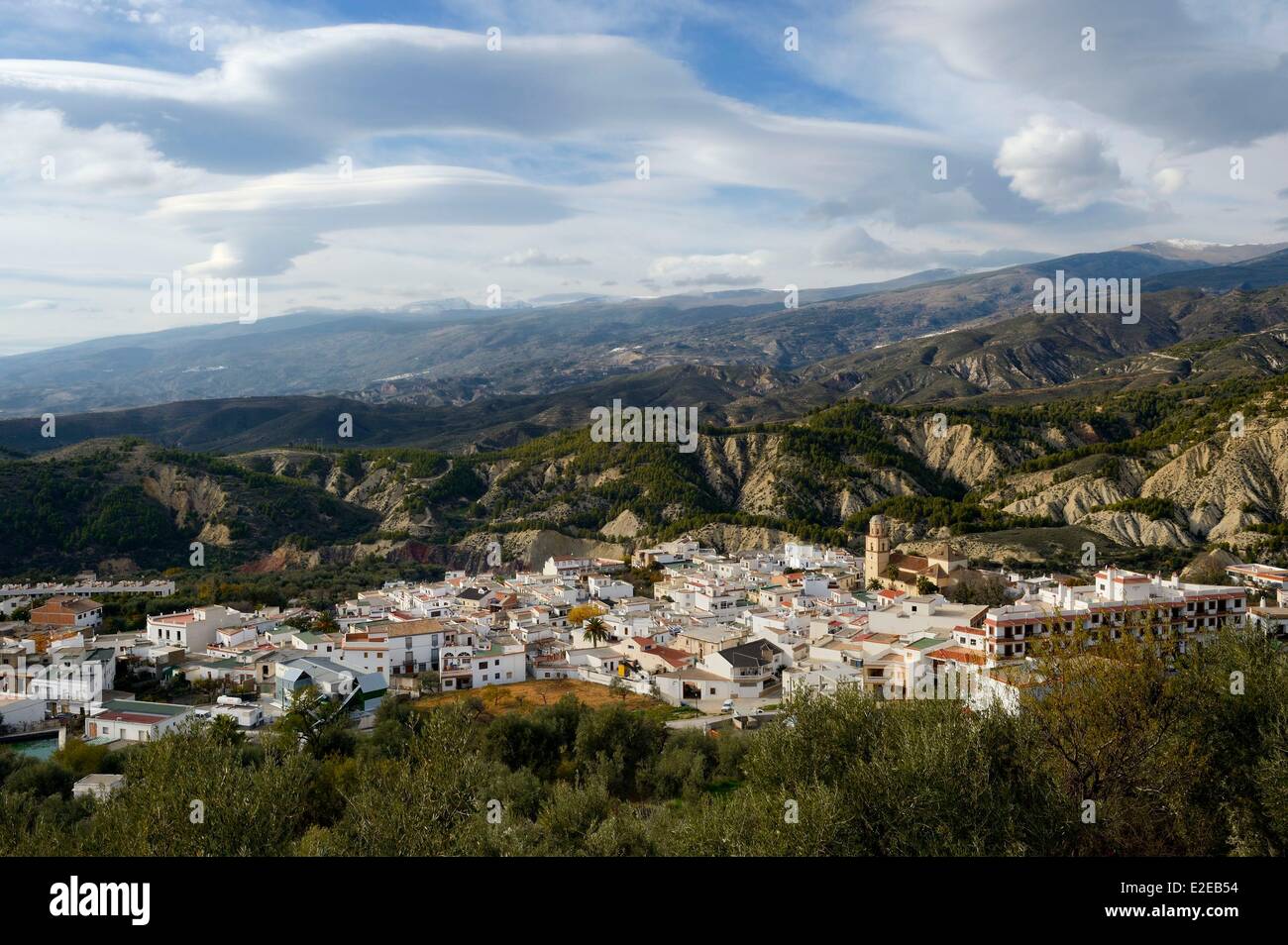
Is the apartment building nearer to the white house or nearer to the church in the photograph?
the church

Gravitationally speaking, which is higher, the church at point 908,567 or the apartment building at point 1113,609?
the apartment building at point 1113,609

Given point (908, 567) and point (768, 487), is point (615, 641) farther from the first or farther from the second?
point (768, 487)

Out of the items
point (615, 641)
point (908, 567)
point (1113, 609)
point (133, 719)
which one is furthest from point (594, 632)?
point (1113, 609)

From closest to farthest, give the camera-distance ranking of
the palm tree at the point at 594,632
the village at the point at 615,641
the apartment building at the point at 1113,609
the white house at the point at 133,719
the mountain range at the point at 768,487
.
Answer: the white house at the point at 133,719 < the apartment building at the point at 1113,609 < the village at the point at 615,641 < the palm tree at the point at 594,632 < the mountain range at the point at 768,487

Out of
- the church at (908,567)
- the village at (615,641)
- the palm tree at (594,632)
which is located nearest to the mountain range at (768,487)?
the church at (908,567)

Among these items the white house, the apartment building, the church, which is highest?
the apartment building

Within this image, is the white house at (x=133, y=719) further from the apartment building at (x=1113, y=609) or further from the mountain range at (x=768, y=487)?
the mountain range at (x=768, y=487)

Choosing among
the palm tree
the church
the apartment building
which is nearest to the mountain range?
the church

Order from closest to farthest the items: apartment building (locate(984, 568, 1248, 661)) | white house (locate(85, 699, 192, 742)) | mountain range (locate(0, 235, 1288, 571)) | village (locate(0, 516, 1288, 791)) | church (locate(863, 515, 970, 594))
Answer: white house (locate(85, 699, 192, 742))
apartment building (locate(984, 568, 1248, 661))
village (locate(0, 516, 1288, 791))
church (locate(863, 515, 970, 594))
mountain range (locate(0, 235, 1288, 571))
